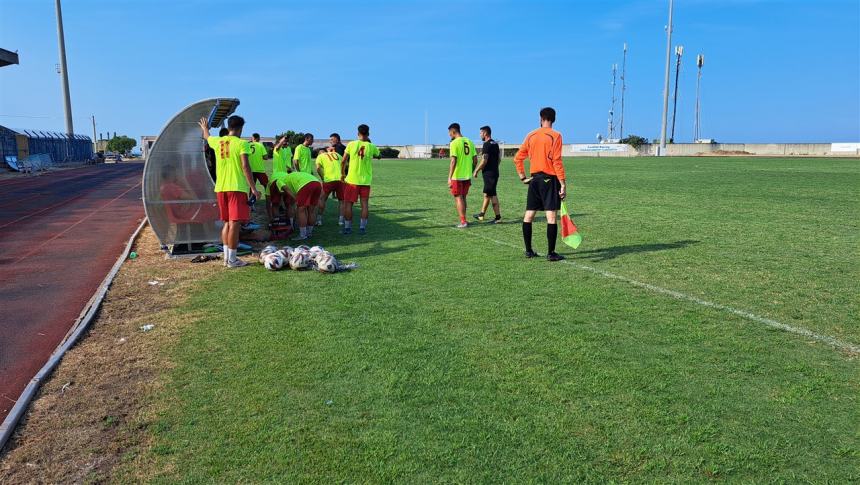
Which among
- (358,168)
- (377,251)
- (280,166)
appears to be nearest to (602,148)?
(280,166)

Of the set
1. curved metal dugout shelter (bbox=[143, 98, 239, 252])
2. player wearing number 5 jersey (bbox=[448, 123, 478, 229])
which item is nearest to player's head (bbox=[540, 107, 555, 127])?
player wearing number 5 jersey (bbox=[448, 123, 478, 229])

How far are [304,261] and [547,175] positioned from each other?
3.38 m

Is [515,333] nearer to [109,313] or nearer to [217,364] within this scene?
[217,364]

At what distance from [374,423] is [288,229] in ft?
24.6

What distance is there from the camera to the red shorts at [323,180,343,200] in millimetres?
11148

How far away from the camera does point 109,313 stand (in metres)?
5.98

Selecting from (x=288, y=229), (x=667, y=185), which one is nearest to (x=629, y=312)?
(x=288, y=229)

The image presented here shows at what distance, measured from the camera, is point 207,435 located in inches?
135

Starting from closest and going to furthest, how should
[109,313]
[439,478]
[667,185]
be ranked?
1. [439,478]
2. [109,313]
3. [667,185]

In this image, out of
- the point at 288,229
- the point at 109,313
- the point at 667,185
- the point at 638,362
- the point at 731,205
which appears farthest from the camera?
the point at 667,185

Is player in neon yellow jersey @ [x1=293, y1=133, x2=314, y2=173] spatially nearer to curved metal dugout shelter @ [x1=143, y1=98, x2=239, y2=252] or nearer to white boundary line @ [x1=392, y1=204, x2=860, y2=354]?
curved metal dugout shelter @ [x1=143, y1=98, x2=239, y2=252]

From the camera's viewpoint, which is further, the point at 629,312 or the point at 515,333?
the point at 629,312

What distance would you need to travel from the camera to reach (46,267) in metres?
A: 8.56

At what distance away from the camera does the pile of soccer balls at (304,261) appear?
752 centimetres
